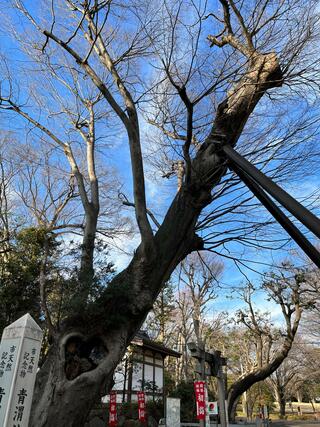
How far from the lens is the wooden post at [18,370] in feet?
10.1

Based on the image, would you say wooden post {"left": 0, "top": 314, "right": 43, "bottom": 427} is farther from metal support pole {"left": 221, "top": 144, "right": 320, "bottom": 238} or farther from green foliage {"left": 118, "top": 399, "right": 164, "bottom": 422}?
green foliage {"left": 118, "top": 399, "right": 164, "bottom": 422}

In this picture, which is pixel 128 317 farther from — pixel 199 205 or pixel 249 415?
pixel 249 415

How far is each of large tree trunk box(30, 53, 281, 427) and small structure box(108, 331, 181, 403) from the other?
10.4 m

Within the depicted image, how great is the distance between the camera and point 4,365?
329 centimetres

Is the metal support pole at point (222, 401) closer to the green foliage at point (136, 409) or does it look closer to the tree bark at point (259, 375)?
the tree bark at point (259, 375)

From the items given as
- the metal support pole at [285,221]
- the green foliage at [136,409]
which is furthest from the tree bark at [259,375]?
the metal support pole at [285,221]

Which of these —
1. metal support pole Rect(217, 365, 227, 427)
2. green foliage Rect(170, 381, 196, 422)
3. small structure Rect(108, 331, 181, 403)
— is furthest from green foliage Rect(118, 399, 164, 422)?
metal support pole Rect(217, 365, 227, 427)

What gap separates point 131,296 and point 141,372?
47.2ft

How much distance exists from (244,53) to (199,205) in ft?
8.22

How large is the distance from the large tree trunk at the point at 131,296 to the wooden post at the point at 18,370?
41.8 inches

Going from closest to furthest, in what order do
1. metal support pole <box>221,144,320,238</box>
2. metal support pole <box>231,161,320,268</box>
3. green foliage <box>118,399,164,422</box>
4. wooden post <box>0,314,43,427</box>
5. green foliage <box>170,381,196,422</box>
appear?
wooden post <box>0,314,43,427</box> → metal support pole <box>221,144,320,238</box> → metal support pole <box>231,161,320,268</box> → green foliage <box>118,399,164,422</box> → green foliage <box>170,381,196,422</box>

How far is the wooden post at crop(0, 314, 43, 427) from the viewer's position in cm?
306

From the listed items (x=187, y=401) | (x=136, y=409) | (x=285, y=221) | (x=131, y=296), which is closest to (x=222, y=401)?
(x=131, y=296)

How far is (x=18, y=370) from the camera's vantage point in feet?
10.5
